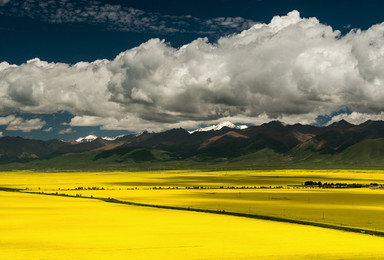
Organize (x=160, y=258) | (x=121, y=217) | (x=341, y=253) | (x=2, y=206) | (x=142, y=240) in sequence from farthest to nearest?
(x=2, y=206), (x=121, y=217), (x=142, y=240), (x=341, y=253), (x=160, y=258)

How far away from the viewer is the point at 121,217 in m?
56.1

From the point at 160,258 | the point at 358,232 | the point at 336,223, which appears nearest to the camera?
the point at 160,258

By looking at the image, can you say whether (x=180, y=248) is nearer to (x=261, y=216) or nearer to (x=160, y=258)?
(x=160, y=258)

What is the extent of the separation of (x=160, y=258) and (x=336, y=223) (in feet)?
93.6

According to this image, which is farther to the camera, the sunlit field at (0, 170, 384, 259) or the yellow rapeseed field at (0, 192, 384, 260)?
the sunlit field at (0, 170, 384, 259)

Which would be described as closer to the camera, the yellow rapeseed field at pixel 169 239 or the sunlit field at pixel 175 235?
the yellow rapeseed field at pixel 169 239

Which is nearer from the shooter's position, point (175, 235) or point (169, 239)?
point (169, 239)

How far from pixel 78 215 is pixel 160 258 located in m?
30.7

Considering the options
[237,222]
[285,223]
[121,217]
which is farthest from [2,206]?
[285,223]

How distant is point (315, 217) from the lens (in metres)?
57.6

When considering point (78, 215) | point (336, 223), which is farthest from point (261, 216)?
point (78, 215)

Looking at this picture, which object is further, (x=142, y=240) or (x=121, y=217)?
(x=121, y=217)

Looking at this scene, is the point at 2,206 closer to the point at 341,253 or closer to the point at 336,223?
the point at 336,223

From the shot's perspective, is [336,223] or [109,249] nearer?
[109,249]
